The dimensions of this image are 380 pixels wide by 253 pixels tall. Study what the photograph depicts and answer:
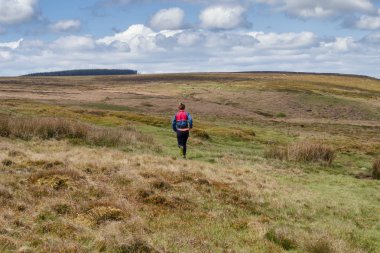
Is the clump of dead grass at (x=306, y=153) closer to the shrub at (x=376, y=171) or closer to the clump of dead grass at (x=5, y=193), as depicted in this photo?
the shrub at (x=376, y=171)

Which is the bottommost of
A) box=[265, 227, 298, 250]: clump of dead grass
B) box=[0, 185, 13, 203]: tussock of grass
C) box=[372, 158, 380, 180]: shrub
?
box=[372, 158, 380, 180]: shrub

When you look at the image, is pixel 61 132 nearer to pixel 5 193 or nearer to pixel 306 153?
pixel 306 153

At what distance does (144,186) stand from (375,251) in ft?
22.2

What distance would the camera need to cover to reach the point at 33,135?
88.0 feet

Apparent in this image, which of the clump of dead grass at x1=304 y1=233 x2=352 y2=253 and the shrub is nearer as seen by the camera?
the clump of dead grass at x1=304 y1=233 x2=352 y2=253

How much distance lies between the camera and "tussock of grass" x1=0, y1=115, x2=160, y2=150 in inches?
1059

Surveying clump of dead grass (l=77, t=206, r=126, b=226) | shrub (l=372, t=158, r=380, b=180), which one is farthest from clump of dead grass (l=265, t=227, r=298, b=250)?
shrub (l=372, t=158, r=380, b=180)

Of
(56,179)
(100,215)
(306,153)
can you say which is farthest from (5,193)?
(306,153)

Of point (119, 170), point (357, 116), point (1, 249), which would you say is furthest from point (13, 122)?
Answer: point (357, 116)

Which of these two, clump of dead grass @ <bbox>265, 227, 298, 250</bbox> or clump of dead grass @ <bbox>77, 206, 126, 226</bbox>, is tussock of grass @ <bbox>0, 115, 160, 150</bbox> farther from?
clump of dead grass @ <bbox>265, 227, 298, 250</bbox>

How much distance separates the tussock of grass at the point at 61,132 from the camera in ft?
88.3

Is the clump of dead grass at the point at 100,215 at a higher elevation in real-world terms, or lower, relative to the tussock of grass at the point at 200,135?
higher

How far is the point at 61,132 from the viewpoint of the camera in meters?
28.3

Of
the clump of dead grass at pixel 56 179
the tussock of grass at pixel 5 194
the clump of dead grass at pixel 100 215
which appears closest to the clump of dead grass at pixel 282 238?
the clump of dead grass at pixel 100 215
